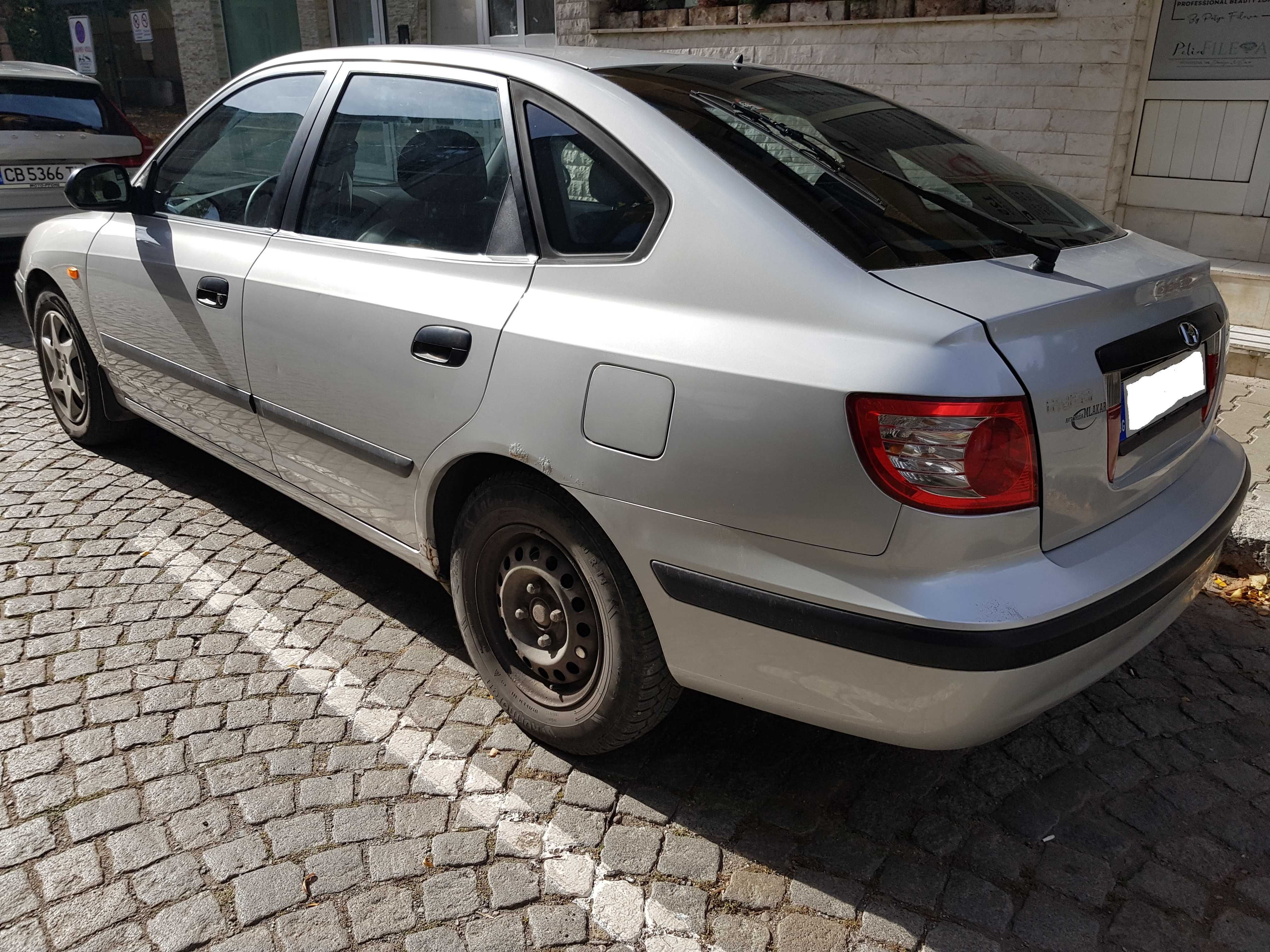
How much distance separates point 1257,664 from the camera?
10.5ft

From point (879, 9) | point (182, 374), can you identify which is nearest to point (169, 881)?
point (182, 374)

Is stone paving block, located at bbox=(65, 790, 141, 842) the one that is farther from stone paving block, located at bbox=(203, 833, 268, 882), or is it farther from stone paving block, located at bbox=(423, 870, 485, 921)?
stone paving block, located at bbox=(423, 870, 485, 921)

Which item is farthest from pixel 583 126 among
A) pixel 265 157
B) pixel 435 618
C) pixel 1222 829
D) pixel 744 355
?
pixel 1222 829

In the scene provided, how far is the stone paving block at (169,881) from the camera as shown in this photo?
2.23 metres

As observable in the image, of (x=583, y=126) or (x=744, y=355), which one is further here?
(x=583, y=126)

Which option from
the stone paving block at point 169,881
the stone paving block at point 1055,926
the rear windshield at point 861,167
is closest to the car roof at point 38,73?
the rear windshield at point 861,167

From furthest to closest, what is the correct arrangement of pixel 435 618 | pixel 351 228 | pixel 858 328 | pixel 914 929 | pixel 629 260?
pixel 435 618 → pixel 351 228 → pixel 629 260 → pixel 914 929 → pixel 858 328

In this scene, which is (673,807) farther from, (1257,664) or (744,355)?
(1257,664)

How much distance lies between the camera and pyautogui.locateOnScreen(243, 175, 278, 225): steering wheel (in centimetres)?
340

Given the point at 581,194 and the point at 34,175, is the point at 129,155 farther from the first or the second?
the point at 581,194

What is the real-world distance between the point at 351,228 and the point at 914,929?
242 centimetres

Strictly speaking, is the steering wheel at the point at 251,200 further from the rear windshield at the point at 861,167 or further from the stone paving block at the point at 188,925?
the stone paving block at the point at 188,925

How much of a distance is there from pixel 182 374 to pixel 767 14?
245 inches

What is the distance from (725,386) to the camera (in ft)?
6.67
